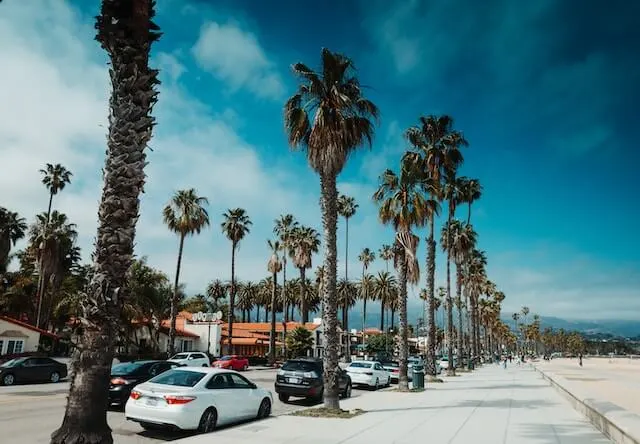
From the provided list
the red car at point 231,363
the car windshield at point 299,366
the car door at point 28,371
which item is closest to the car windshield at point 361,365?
the car windshield at point 299,366

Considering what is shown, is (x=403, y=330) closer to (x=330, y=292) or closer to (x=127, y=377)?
(x=330, y=292)

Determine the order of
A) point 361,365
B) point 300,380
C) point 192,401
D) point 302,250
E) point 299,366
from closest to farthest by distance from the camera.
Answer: point 192,401, point 300,380, point 299,366, point 361,365, point 302,250

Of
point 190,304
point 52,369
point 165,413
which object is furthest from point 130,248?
point 190,304

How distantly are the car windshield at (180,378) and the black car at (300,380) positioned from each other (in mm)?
6926

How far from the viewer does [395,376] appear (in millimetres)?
32812

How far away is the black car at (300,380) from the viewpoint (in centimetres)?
1866

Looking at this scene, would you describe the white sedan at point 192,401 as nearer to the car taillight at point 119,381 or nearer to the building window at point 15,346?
the car taillight at point 119,381

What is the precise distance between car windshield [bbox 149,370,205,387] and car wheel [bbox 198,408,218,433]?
766mm

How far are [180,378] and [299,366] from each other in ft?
26.3

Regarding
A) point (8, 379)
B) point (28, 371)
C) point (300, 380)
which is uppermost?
point (300, 380)

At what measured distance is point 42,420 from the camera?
13.2 meters

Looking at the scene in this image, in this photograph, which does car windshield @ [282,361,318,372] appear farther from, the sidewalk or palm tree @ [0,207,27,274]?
palm tree @ [0,207,27,274]

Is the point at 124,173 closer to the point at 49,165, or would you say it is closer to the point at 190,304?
the point at 49,165

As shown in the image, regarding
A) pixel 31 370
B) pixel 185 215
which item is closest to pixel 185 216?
pixel 185 215
